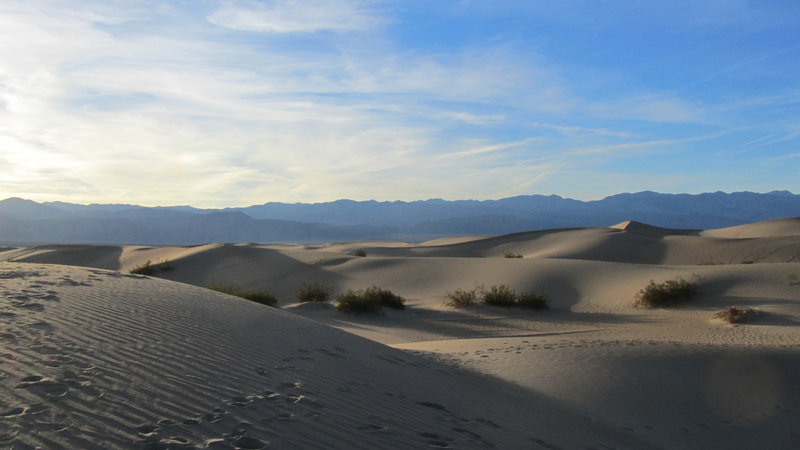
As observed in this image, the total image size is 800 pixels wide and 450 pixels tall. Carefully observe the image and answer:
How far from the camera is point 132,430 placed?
10.3 feet

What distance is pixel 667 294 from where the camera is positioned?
13.8m

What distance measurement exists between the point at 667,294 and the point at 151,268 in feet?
63.3

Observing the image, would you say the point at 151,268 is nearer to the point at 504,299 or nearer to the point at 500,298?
the point at 500,298

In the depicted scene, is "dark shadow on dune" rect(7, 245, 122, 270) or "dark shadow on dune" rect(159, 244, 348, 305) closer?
"dark shadow on dune" rect(159, 244, 348, 305)

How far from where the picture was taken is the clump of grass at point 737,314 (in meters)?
11.0

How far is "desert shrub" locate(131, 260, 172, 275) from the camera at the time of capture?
72.7 ft

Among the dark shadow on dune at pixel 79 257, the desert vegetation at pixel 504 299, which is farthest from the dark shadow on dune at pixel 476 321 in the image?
the dark shadow on dune at pixel 79 257

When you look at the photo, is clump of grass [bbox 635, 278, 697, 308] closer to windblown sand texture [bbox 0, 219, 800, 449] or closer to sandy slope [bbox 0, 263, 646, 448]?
Answer: windblown sand texture [bbox 0, 219, 800, 449]

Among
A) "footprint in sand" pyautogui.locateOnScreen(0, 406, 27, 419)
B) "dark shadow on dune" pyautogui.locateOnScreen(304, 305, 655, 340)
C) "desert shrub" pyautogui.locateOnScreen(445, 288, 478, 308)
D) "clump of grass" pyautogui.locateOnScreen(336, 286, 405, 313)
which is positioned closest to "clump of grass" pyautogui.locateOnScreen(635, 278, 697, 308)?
"dark shadow on dune" pyautogui.locateOnScreen(304, 305, 655, 340)

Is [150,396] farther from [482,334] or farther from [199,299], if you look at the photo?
[482,334]

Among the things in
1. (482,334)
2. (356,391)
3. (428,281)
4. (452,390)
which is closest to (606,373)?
(452,390)

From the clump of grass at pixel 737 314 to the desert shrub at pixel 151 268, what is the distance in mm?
19965

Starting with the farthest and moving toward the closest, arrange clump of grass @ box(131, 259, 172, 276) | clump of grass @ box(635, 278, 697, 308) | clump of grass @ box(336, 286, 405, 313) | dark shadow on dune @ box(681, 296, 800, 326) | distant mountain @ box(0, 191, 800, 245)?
distant mountain @ box(0, 191, 800, 245) → clump of grass @ box(131, 259, 172, 276) → clump of grass @ box(336, 286, 405, 313) → clump of grass @ box(635, 278, 697, 308) → dark shadow on dune @ box(681, 296, 800, 326)

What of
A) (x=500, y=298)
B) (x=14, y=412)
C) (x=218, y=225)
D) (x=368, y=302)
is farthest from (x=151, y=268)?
(x=218, y=225)
